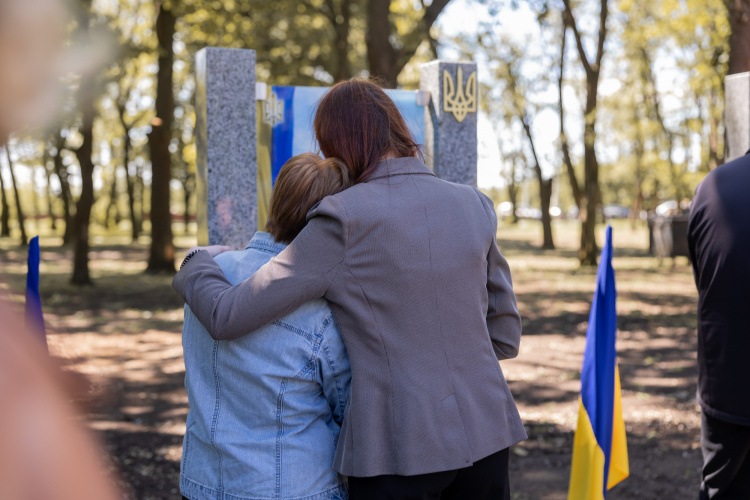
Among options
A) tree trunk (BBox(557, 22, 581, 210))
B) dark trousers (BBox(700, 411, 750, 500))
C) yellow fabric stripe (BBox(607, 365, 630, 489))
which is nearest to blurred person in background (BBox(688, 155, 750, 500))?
dark trousers (BBox(700, 411, 750, 500))

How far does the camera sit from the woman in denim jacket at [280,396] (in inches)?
75.8

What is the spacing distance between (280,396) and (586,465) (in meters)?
2.01

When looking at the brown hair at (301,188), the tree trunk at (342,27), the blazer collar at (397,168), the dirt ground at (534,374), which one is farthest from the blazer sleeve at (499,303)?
the tree trunk at (342,27)

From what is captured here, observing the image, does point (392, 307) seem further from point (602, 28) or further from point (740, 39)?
point (602, 28)

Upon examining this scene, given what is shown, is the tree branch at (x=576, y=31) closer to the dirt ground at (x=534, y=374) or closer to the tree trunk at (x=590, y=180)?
the tree trunk at (x=590, y=180)

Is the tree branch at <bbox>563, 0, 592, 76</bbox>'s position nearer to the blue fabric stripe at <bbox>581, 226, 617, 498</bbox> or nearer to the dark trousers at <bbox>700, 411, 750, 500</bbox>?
the blue fabric stripe at <bbox>581, 226, 617, 498</bbox>

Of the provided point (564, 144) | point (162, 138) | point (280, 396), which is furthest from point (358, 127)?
point (564, 144)

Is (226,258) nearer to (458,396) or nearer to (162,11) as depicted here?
(458,396)

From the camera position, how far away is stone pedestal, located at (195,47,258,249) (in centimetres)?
368

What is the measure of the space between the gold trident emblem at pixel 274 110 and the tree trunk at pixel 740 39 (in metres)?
5.58

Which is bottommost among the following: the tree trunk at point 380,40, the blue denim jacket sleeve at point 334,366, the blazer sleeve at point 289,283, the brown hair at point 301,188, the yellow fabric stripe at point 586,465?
the yellow fabric stripe at point 586,465

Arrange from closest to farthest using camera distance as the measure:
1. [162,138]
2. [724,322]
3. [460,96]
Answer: [724,322] < [460,96] < [162,138]

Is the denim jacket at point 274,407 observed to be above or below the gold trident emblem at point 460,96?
below

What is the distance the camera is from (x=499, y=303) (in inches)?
87.2
